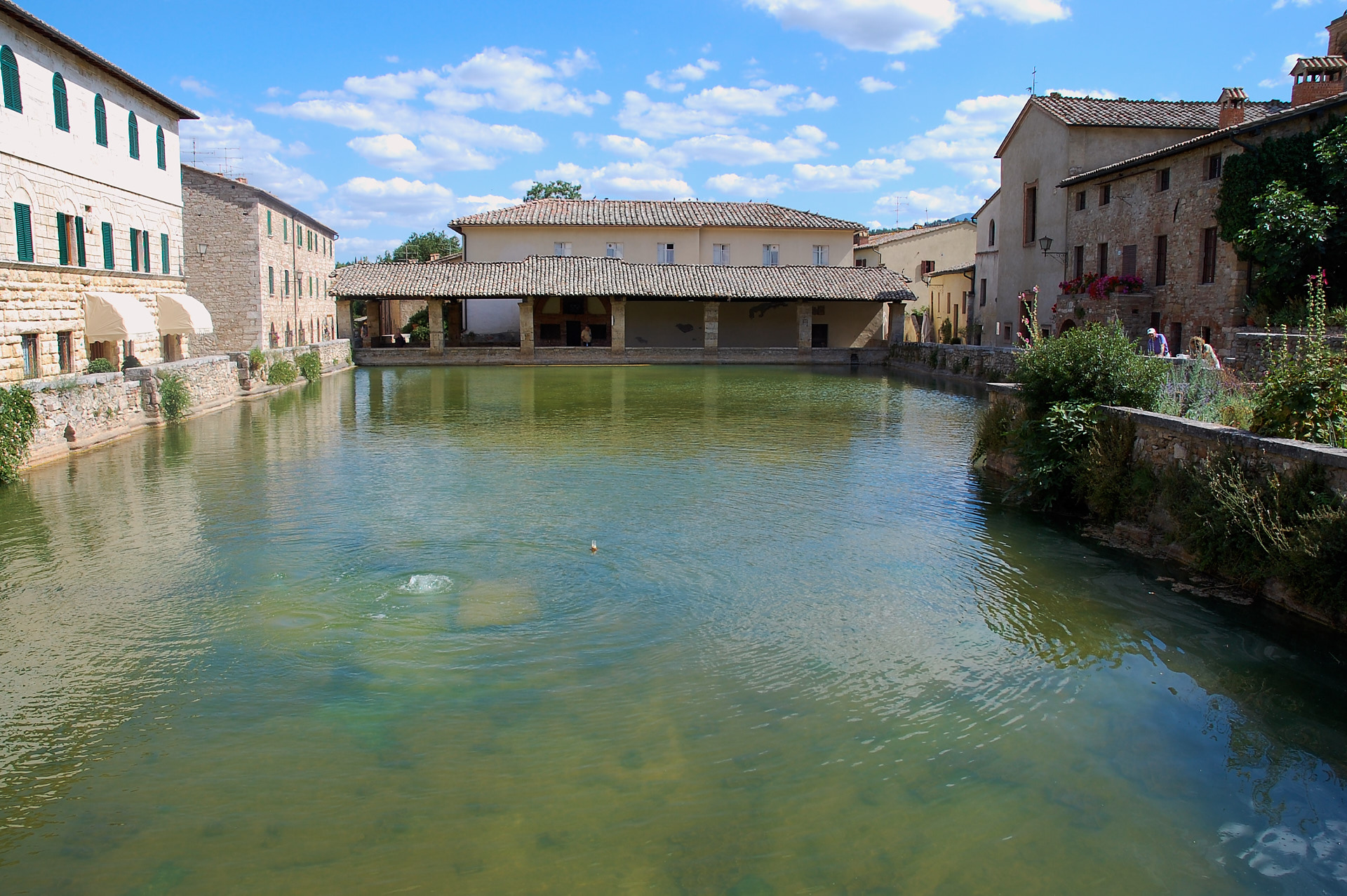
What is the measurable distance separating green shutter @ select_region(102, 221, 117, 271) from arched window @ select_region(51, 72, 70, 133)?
7.66ft

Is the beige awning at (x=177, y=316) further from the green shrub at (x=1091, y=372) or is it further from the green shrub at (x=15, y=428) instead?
the green shrub at (x=1091, y=372)

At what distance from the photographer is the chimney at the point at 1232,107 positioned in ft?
78.3

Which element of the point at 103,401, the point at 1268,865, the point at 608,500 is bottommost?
the point at 1268,865

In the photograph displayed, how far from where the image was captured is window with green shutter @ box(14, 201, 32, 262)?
1670 cm

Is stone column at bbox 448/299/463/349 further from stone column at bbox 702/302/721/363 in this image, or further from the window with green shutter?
the window with green shutter

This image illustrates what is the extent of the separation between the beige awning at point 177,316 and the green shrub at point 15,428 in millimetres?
10778

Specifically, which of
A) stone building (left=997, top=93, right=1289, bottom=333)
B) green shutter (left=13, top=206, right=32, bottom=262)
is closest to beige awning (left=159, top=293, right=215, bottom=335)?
green shutter (left=13, top=206, right=32, bottom=262)

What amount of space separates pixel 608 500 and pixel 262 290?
912 inches

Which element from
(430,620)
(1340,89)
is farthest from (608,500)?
(1340,89)

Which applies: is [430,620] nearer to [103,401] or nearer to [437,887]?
[437,887]

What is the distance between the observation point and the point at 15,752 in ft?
16.8

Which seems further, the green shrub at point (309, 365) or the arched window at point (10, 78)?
the green shrub at point (309, 365)

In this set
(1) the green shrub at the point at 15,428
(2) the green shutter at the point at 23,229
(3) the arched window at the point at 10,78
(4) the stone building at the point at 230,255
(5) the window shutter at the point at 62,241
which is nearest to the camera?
(1) the green shrub at the point at 15,428

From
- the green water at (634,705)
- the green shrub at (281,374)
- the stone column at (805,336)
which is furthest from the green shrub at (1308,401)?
the stone column at (805,336)
